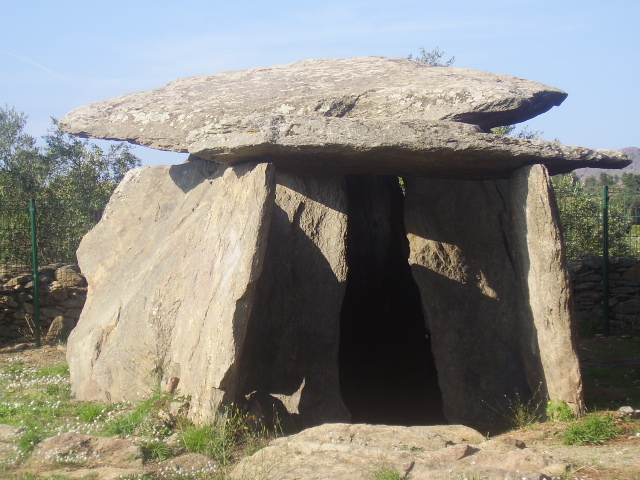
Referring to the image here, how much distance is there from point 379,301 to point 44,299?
16.0 ft

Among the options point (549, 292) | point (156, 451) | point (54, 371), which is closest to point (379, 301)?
point (549, 292)

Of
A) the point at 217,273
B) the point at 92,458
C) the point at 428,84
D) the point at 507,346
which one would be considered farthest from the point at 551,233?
the point at 92,458

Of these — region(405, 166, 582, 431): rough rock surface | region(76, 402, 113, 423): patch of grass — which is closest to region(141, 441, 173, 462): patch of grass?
region(76, 402, 113, 423): patch of grass

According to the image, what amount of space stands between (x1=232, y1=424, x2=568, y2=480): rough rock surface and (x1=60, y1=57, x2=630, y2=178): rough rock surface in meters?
2.13

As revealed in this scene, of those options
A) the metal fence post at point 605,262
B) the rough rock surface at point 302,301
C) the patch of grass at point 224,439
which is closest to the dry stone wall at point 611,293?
the metal fence post at point 605,262

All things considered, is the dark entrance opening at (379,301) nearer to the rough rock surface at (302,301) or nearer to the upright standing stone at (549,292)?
the rough rock surface at (302,301)

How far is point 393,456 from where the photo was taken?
14.6 ft

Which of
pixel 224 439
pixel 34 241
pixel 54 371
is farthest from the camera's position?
pixel 34 241

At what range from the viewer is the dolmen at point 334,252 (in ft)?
19.3

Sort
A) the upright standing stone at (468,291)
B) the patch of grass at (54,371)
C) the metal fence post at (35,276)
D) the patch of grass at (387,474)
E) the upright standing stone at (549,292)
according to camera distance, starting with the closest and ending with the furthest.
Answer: the patch of grass at (387,474), the upright standing stone at (549,292), the upright standing stone at (468,291), the patch of grass at (54,371), the metal fence post at (35,276)

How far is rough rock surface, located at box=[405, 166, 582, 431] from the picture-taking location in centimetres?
593

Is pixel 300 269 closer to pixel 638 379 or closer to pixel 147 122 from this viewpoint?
pixel 147 122

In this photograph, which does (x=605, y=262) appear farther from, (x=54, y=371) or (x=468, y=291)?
(x=54, y=371)

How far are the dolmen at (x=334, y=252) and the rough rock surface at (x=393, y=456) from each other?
852 mm
